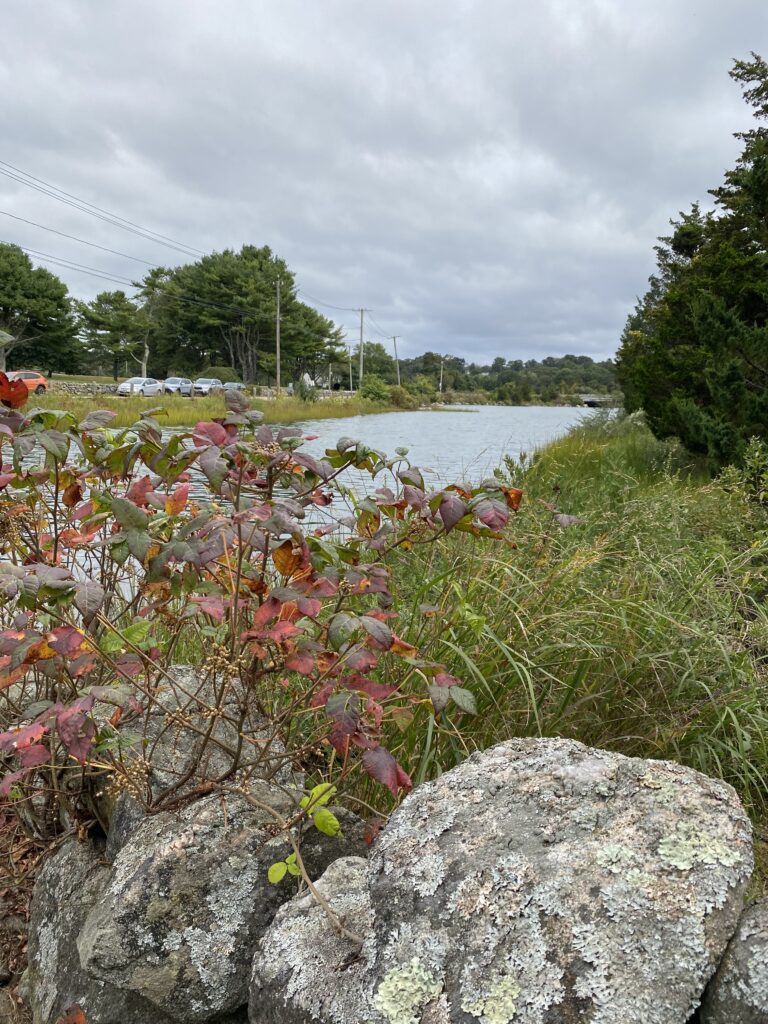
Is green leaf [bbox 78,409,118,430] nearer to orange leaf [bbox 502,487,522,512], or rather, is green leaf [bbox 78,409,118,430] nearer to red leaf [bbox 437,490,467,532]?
red leaf [bbox 437,490,467,532]

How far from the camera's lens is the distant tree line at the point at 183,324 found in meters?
45.3

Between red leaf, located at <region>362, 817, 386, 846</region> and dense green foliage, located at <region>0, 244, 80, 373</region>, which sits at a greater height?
dense green foliage, located at <region>0, 244, 80, 373</region>

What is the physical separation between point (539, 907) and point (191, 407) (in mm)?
25518

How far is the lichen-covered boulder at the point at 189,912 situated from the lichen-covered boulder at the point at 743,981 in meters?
0.91

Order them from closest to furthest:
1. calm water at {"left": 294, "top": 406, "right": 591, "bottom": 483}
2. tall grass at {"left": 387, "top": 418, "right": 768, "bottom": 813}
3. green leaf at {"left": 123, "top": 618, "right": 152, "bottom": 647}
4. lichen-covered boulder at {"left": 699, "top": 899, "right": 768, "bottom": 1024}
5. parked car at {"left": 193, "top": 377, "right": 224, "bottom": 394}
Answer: lichen-covered boulder at {"left": 699, "top": 899, "right": 768, "bottom": 1024} < green leaf at {"left": 123, "top": 618, "right": 152, "bottom": 647} < tall grass at {"left": 387, "top": 418, "right": 768, "bottom": 813} < calm water at {"left": 294, "top": 406, "right": 591, "bottom": 483} < parked car at {"left": 193, "top": 377, "right": 224, "bottom": 394}

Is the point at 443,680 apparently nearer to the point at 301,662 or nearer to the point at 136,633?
the point at 301,662

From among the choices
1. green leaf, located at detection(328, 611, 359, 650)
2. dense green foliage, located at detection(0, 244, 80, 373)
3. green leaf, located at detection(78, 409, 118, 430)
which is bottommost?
green leaf, located at detection(328, 611, 359, 650)

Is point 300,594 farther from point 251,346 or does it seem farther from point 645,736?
point 251,346

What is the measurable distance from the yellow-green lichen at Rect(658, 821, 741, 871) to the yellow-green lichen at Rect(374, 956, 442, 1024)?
420 mm

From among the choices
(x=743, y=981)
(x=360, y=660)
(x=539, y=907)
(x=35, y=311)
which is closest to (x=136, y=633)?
(x=360, y=660)

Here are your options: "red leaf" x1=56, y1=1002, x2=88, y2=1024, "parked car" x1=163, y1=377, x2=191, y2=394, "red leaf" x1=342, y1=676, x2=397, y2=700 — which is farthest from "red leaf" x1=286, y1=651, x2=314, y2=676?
"parked car" x1=163, y1=377, x2=191, y2=394

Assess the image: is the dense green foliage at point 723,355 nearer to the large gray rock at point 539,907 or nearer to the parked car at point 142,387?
the large gray rock at point 539,907

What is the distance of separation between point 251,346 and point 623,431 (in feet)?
148

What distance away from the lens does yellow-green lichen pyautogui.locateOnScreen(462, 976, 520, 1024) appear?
1.03 metres
